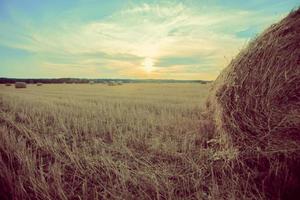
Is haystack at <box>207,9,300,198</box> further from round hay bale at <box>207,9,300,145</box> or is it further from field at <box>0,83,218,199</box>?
field at <box>0,83,218,199</box>

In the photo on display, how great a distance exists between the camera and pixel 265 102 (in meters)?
3.97

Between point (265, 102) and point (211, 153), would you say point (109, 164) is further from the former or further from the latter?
point (265, 102)

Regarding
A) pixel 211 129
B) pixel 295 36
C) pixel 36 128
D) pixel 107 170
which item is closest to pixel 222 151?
pixel 211 129

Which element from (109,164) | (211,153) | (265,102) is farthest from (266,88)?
(109,164)

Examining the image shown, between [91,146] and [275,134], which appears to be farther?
[91,146]

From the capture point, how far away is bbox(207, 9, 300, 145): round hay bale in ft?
12.5

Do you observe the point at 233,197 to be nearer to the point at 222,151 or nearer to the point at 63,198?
the point at 222,151

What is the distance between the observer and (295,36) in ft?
13.2

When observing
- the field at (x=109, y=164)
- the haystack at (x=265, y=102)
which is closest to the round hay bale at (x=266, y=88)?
the haystack at (x=265, y=102)

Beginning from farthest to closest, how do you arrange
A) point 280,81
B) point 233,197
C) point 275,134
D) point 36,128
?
point 36,128 → point 280,81 → point 275,134 → point 233,197

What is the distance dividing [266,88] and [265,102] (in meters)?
0.21

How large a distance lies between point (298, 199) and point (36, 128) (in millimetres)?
4609

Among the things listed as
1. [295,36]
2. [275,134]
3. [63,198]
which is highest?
[295,36]

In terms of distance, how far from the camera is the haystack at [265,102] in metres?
3.53
